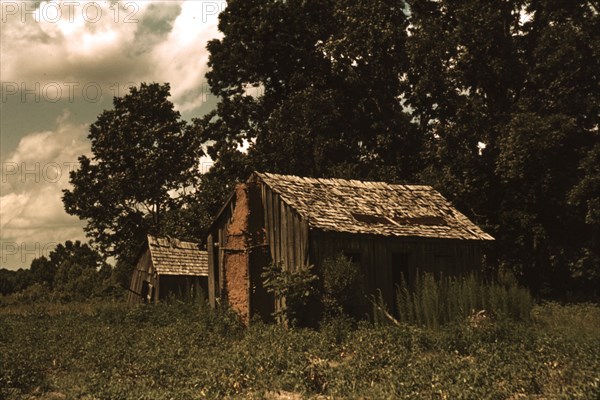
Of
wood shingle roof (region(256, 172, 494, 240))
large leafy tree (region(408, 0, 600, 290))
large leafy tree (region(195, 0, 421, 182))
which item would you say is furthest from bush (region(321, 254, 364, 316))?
large leafy tree (region(195, 0, 421, 182))

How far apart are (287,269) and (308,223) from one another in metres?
1.83

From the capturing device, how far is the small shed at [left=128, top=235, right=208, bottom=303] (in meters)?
34.8

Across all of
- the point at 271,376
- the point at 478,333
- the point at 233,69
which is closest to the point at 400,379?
the point at 271,376

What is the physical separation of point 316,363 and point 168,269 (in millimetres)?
23679

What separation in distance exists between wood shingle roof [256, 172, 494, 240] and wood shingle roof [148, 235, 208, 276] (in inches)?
577

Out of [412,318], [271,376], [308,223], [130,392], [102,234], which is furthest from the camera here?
[102,234]

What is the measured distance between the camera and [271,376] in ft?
37.6

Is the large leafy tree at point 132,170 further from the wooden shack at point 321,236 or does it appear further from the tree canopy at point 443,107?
the wooden shack at point 321,236

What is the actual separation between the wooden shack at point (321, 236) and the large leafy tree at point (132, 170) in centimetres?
2633

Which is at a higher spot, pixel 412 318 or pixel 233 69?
pixel 233 69

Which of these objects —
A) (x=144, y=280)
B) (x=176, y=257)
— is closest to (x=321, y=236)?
(x=176, y=257)

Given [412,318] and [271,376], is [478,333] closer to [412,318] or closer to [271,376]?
[412,318]

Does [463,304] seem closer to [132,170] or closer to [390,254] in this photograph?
[390,254]

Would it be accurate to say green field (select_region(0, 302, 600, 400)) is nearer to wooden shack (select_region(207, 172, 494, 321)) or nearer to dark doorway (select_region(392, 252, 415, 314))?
wooden shack (select_region(207, 172, 494, 321))
